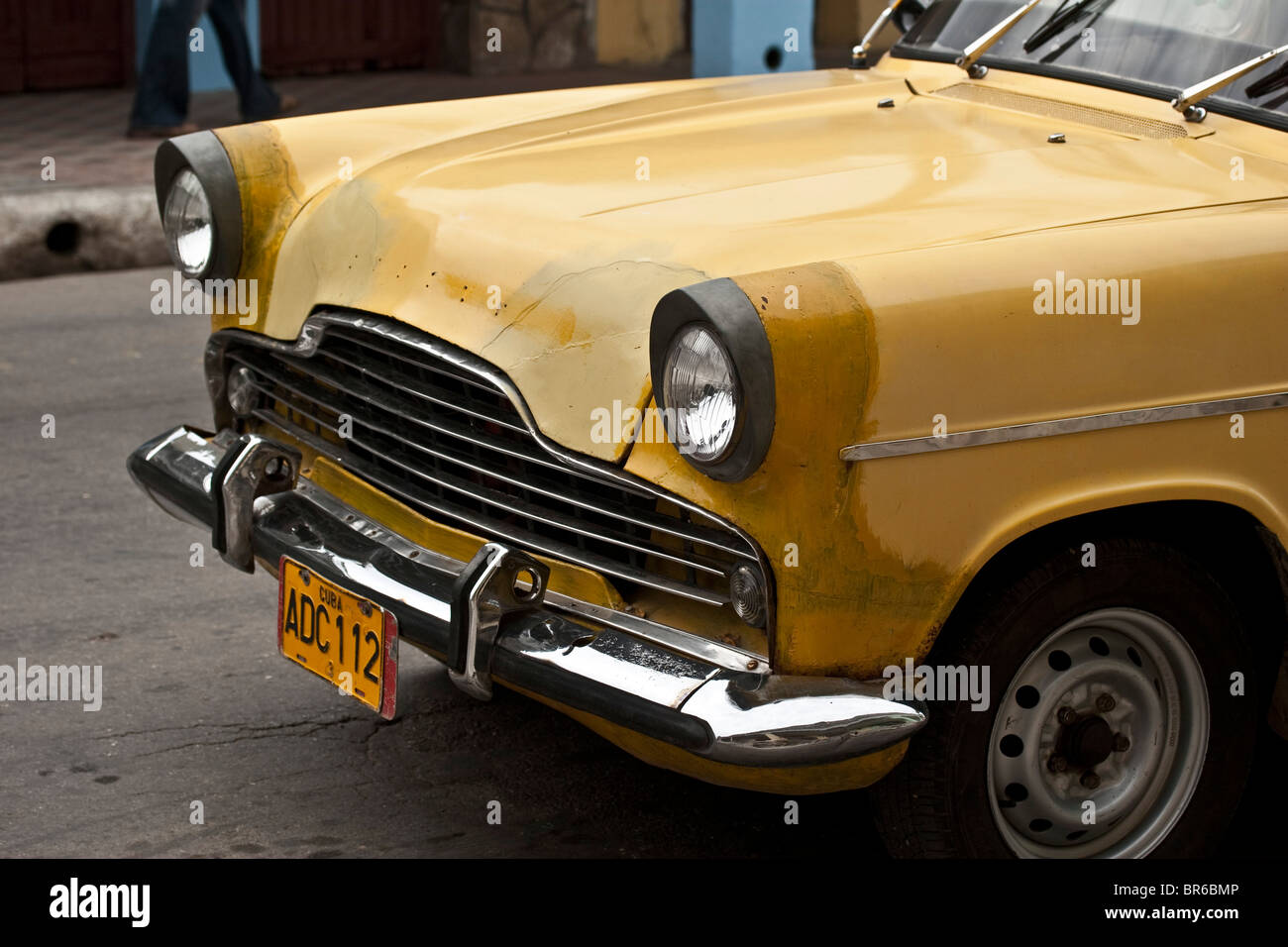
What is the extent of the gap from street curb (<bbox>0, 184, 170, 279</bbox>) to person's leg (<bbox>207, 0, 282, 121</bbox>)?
1852mm

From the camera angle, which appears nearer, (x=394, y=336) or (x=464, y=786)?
(x=394, y=336)

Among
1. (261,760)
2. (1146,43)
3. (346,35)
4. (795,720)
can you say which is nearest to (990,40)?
(1146,43)

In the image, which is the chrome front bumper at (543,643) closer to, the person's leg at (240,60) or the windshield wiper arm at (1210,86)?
the windshield wiper arm at (1210,86)

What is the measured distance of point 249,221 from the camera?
3.54 meters

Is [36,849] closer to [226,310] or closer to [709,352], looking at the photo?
[226,310]

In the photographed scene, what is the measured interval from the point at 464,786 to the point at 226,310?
1040 mm

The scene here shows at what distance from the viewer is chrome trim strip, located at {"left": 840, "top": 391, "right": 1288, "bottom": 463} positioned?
253 cm

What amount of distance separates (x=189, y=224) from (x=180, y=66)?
6.69 metres

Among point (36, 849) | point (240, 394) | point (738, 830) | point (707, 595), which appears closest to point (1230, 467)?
Answer: point (707, 595)

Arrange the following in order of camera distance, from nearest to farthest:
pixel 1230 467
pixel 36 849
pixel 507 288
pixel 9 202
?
pixel 1230 467, pixel 507 288, pixel 36 849, pixel 9 202

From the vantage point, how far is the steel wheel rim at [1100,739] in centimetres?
283

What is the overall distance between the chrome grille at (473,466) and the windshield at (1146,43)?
54.2 inches

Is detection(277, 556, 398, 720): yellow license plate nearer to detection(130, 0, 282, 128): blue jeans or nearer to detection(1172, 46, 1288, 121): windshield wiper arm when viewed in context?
detection(1172, 46, 1288, 121): windshield wiper arm

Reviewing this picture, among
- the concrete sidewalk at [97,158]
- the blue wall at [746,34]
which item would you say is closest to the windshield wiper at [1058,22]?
the concrete sidewalk at [97,158]
